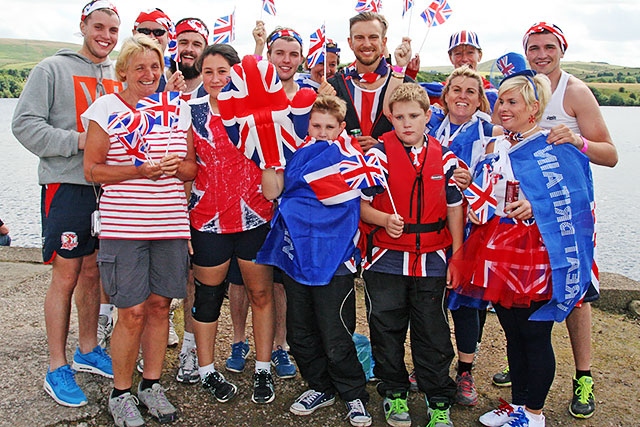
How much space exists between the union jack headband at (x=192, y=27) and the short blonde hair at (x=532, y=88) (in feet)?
8.21

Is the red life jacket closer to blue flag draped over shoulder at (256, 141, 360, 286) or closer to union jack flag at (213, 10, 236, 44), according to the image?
blue flag draped over shoulder at (256, 141, 360, 286)

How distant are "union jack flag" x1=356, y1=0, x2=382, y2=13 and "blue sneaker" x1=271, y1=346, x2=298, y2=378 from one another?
2.73m

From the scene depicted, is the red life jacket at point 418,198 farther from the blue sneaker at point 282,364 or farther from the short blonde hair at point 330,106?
the blue sneaker at point 282,364

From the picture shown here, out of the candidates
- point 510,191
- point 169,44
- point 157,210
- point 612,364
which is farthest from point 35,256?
point 612,364

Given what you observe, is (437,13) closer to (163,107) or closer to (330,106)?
(330,106)

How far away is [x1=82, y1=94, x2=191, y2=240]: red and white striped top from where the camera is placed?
3.17 m

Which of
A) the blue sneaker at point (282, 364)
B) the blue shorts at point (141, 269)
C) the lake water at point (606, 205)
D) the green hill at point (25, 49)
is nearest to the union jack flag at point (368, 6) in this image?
the blue shorts at point (141, 269)

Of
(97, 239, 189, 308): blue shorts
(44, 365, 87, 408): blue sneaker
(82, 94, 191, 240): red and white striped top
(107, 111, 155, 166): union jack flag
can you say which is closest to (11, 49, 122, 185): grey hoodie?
(82, 94, 191, 240): red and white striped top

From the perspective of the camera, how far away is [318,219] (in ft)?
11.0

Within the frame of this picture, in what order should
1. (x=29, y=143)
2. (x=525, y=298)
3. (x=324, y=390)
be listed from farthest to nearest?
(x=324, y=390) < (x=29, y=143) < (x=525, y=298)

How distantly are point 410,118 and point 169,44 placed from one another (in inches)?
88.0

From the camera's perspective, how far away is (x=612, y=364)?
4.47 metres

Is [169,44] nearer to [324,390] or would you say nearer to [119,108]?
[119,108]

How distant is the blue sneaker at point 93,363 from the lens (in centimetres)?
385
